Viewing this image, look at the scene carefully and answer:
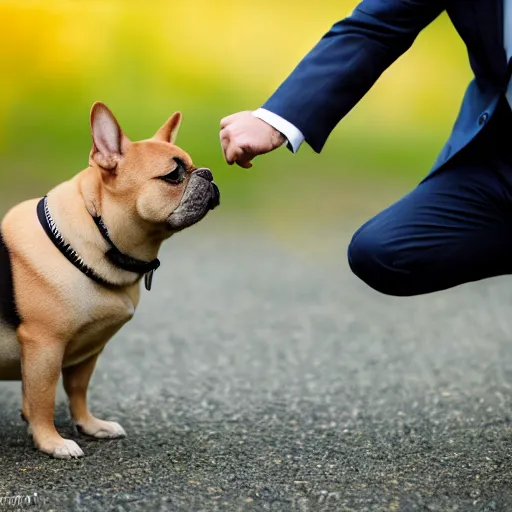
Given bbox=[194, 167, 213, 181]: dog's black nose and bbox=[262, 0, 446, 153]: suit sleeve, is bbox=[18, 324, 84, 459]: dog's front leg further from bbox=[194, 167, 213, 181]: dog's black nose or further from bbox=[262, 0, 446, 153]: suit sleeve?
bbox=[262, 0, 446, 153]: suit sleeve

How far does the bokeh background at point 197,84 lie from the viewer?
9.65 metres

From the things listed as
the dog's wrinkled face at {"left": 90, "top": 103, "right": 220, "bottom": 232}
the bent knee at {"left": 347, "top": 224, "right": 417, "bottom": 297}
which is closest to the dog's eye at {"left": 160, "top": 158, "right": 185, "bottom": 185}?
the dog's wrinkled face at {"left": 90, "top": 103, "right": 220, "bottom": 232}

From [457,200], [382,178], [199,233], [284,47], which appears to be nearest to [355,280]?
[199,233]

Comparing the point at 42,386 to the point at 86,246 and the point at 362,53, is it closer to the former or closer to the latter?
the point at 86,246

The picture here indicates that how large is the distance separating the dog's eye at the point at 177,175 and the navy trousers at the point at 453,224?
569 millimetres

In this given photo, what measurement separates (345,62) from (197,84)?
765cm

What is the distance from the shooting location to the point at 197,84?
10008mm

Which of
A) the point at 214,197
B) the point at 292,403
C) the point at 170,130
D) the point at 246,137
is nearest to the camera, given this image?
the point at 246,137

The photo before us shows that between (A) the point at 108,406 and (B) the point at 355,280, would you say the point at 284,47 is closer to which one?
(B) the point at 355,280

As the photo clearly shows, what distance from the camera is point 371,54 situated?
2539 mm

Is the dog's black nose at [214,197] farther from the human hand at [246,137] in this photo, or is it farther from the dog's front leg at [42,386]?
the dog's front leg at [42,386]

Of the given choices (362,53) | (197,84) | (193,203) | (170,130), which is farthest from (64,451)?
(197,84)

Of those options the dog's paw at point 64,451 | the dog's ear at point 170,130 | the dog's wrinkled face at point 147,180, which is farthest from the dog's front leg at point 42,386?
the dog's ear at point 170,130

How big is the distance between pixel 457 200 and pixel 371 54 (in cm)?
51
